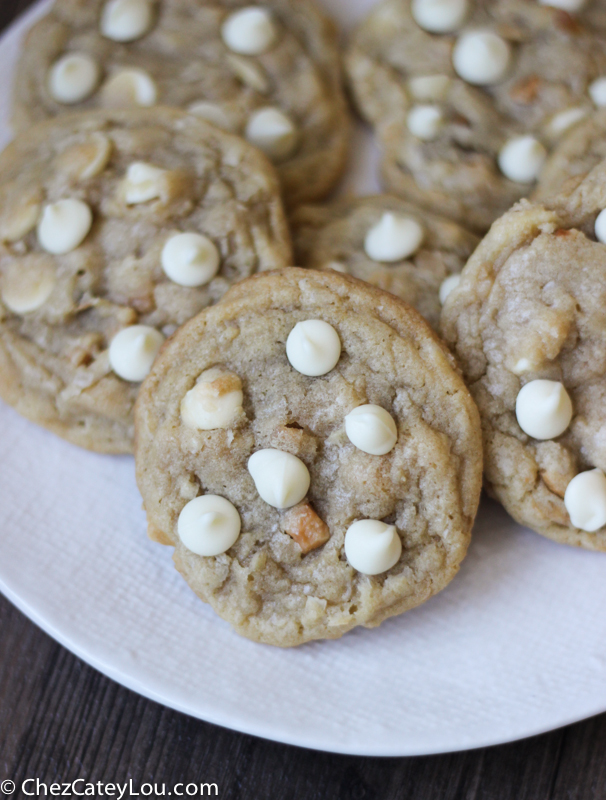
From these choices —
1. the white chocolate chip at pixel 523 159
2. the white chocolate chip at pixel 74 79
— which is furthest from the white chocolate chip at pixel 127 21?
the white chocolate chip at pixel 523 159

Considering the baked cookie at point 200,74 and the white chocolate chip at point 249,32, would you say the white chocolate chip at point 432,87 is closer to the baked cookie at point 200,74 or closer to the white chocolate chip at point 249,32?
the baked cookie at point 200,74

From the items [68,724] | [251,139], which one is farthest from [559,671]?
[251,139]

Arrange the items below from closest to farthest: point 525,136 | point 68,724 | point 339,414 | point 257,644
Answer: point 339,414 → point 257,644 → point 68,724 → point 525,136

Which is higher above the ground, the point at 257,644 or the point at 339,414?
the point at 339,414

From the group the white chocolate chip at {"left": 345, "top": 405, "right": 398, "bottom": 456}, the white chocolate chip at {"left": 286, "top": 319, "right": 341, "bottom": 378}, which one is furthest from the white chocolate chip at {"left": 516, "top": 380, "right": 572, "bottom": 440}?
the white chocolate chip at {"left": 286, "top": 319, "right": 341, "bottom": 378}

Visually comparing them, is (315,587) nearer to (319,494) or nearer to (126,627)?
(319,494)

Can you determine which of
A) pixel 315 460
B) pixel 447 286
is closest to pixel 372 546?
pixel 315 460
